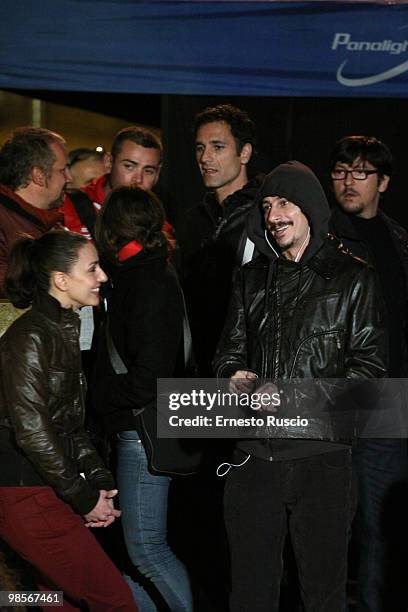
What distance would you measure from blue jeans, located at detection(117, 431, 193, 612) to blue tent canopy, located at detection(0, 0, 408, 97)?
1.92 metres

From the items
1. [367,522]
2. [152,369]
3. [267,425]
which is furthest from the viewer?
[367,522]

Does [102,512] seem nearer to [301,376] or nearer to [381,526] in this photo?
[301,376]

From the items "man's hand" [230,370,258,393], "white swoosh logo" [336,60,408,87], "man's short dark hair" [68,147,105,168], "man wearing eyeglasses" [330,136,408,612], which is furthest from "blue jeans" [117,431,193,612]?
"man's short dark hair" [68,147,105,168]

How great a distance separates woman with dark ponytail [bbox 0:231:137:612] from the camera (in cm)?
390

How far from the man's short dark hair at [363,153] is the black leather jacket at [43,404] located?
1795 mm

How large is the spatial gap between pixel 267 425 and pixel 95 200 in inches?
95.0

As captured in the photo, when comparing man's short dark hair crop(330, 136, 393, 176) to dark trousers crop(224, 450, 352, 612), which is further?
man's short dark hair crop(330, 136, 393, 176)

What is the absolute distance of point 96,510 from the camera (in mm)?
4051

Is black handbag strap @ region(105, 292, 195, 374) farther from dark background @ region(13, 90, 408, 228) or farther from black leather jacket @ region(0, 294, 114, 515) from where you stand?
dark background @ region(13, 90, 408, 228)

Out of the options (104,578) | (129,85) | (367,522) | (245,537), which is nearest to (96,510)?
(104,578)

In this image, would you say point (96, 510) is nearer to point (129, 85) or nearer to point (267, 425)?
point (267, 425)

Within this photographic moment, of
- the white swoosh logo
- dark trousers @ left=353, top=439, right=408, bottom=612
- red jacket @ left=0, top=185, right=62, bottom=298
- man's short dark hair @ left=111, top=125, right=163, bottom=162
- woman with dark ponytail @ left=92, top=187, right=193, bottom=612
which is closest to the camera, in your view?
woman with dark ponytail @ left=92, top=187, right=193, bottom=612

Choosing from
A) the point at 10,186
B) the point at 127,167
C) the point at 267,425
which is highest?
the point at 127,167

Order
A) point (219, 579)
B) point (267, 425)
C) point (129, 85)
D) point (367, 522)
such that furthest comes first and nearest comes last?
point (219, 579) → point (129, 85) → point (367, 522) → point (267, 425)
